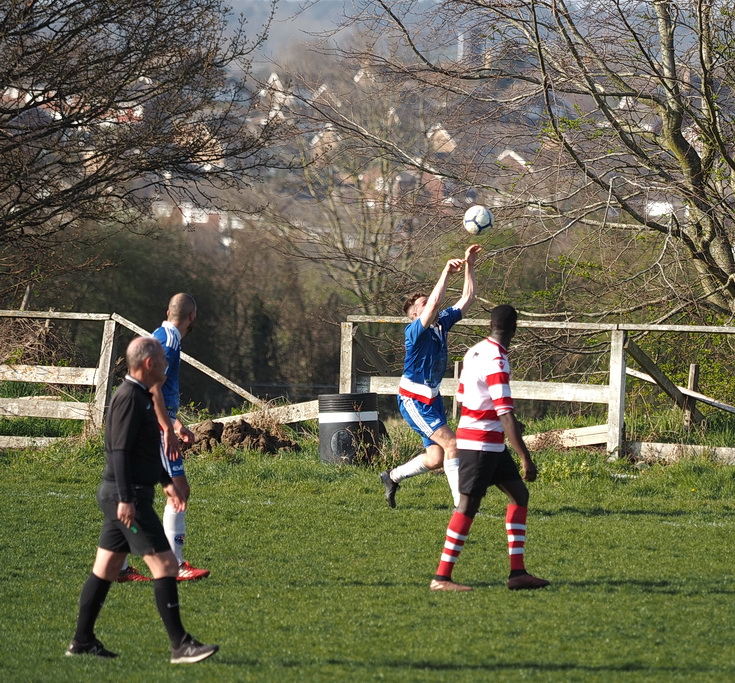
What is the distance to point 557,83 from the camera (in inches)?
522

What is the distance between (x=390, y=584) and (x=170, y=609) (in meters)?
2.07

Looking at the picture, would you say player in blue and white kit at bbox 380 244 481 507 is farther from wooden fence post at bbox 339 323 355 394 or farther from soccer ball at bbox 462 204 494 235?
wooden fence post at bbox 339 323 355 394

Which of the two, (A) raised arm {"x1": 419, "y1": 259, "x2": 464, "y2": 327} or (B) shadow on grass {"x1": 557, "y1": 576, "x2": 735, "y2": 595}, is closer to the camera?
(B) shadow on grass {"x1": 557, "y1": 576, "x2": 735, "y2": 595}

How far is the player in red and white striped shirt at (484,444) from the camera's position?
240 inches

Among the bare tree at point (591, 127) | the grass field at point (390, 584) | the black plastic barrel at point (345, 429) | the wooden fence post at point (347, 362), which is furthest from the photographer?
the bare tree at point (591, 127)

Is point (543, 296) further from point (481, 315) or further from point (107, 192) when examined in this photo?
point (107, 192)

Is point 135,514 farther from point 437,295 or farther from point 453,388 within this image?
point 453,388

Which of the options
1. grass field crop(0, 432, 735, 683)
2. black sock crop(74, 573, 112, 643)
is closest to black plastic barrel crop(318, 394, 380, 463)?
grass field crop(0, 432, 735, 683)

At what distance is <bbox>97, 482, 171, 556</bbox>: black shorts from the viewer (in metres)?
4.61

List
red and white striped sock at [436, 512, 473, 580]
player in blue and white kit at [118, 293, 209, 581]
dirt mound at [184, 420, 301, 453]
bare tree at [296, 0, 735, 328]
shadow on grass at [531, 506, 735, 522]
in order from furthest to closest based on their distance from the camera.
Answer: bare tree at [296, 0, 735, 328]
dirt mound at [184, 420, 301, 453]
shadow on grass at [531, 506, 735, 522]
player in blue and white kit at [118, 293, 209, 581]
red and white striped sock at [436, 512, 473, 580]

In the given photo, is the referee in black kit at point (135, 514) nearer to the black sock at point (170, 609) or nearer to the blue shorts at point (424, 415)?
the black sock at point (170, 609)

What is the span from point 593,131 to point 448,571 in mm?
8693

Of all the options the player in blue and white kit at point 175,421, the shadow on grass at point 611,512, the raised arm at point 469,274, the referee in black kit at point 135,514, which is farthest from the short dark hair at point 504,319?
the shadow on grass at point 611,512

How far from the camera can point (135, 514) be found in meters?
4.62
